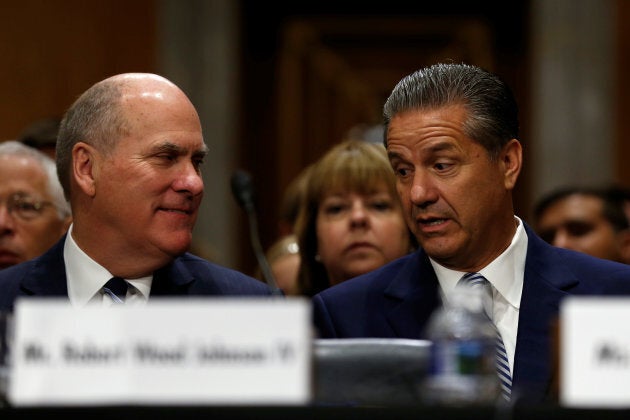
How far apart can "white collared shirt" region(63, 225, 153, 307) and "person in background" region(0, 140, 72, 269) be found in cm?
99

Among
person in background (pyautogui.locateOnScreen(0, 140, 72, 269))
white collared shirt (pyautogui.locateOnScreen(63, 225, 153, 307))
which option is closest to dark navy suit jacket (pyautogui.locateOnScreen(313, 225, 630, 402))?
white collared shirt (pyautogui.locateOnScreen(63, 225, 153, 307))

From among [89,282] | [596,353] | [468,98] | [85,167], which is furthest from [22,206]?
[596,353]

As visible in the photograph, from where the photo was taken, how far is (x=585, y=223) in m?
5.14

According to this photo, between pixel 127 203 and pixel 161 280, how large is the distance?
0.77 feet

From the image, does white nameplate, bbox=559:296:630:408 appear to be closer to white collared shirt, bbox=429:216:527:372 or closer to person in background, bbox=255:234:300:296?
white collared shirt, bbox=429:216:527:372

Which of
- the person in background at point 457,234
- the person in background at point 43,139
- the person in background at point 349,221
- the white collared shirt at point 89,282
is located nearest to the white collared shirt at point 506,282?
the person in background at point 457,234

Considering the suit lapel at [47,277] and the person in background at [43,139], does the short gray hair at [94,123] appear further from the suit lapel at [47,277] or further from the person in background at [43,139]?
the person in background at [43,139]

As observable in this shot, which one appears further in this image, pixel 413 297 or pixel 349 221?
pixel 349 221

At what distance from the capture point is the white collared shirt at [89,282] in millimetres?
3031

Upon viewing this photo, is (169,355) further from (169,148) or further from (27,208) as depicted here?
(27,208)

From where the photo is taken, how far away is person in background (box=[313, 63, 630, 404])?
9.65ft

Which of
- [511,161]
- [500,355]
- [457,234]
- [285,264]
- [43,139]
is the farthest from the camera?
[43,139]

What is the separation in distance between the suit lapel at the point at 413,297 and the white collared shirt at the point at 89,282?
67 cm

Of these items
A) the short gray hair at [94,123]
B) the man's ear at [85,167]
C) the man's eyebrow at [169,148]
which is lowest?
the man's ear at [85,167]
